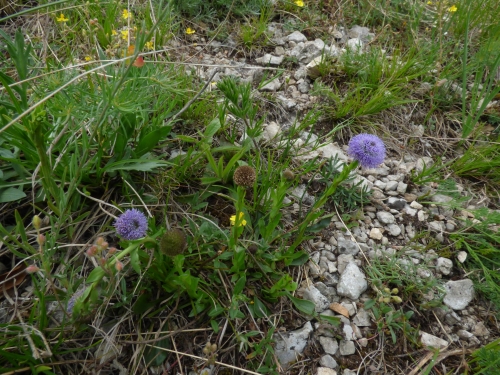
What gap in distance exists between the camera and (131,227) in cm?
130

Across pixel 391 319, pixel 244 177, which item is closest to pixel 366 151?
pixel 244 177

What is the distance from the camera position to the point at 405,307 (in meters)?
1.54

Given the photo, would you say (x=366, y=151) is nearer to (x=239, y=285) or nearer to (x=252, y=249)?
(x=252, y=249)

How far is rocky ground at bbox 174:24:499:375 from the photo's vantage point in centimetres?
142

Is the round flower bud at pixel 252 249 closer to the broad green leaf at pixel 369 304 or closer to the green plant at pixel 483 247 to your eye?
the broad green leaf at pixel 369 304

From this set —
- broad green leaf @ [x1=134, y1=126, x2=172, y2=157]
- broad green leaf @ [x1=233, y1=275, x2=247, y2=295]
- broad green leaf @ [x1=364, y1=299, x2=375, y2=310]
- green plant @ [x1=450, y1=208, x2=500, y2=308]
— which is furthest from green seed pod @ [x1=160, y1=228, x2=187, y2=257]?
green plant @ [x1=450, y1=208, x2=500, y2=308]

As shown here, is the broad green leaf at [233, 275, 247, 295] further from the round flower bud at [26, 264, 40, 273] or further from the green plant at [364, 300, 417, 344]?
the round flower bud at [26, 264, 40, 273]

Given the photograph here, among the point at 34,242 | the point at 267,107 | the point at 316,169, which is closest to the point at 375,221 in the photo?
the point at 316,169

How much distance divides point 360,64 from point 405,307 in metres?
1.34

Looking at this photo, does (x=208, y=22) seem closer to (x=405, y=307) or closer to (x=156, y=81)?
(x=156, y=81)

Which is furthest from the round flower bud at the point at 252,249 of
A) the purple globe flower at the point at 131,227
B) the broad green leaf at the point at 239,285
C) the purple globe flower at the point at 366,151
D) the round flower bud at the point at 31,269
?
the round flower bud at the point at 31,269

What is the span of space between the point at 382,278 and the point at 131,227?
0.98m

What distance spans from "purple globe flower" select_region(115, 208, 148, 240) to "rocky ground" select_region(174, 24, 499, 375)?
2.04 ft

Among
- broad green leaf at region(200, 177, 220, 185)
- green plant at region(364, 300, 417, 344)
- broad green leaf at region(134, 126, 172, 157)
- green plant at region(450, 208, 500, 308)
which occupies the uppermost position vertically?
broad green leaf at region(134, 126, 172, 157)
